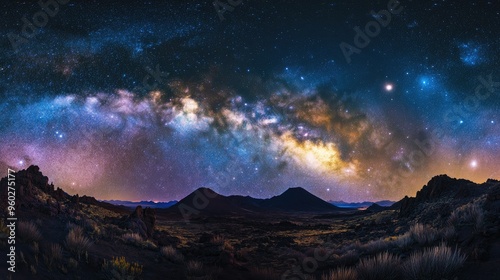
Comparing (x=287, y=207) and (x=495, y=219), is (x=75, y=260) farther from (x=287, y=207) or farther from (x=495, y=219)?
(x=287, y=207)

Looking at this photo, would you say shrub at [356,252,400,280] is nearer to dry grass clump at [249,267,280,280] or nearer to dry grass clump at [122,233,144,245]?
dry grass clump at [249,267,280,280]

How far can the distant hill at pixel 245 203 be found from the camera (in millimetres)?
93812

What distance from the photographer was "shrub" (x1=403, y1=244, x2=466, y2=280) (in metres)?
6.18

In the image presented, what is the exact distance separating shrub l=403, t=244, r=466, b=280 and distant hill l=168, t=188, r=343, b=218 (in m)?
82.1

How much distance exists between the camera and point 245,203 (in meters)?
114

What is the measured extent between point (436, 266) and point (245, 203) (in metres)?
110

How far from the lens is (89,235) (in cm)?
1250

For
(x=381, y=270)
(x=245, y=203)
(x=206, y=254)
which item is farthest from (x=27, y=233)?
(x=245, y=203)

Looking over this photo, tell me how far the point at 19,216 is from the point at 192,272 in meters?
7.47

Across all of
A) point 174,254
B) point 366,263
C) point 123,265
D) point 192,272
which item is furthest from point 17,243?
point 366,263

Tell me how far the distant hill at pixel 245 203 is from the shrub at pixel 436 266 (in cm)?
8209

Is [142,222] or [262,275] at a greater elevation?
[142,222]

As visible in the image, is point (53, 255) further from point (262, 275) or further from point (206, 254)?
point (206, 254)

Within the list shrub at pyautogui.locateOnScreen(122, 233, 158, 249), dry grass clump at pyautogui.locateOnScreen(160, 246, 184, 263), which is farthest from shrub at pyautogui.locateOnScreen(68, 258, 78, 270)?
shrub at pyautogui.locateOnScreen(122, 233, 158, 249)
